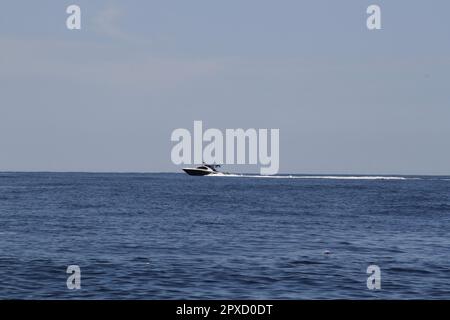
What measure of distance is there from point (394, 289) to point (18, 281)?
60.2 ft

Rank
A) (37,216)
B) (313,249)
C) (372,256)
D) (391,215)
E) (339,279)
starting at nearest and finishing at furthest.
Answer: (339,279)
(372,256)
(313,249)
(37,216)
(391,215)

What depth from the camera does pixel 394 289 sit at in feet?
93.0

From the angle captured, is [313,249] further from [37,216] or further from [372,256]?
[37,216]

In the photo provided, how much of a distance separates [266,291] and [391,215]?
167 feet

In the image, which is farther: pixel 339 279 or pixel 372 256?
pixel 372 256

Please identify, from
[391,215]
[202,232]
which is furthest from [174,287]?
[391,215]

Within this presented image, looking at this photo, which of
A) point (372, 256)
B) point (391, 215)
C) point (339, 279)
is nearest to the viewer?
point (339, 279)
